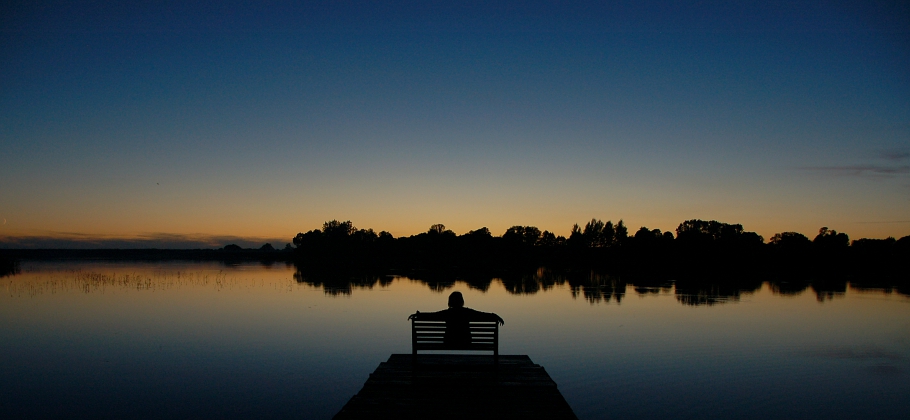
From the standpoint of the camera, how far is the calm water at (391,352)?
1190 centimetres

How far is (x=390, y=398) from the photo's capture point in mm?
8867

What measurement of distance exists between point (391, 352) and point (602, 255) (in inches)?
3891

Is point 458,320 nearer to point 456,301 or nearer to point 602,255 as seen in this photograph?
point 456,301

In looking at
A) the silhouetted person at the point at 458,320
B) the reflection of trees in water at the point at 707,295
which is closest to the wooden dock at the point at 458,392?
the silhouetted person at the point at 458,320

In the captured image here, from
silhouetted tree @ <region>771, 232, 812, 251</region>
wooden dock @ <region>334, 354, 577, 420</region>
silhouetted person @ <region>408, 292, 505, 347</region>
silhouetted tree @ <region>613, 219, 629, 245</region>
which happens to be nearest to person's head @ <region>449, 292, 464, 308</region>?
silhouetted person @ <region>408, 292, 505, 347</region>

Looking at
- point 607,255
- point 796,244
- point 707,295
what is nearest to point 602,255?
point 607,255

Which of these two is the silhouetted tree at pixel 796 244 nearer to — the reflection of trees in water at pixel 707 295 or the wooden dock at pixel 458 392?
the reflection of trees in water at pixel 707 295

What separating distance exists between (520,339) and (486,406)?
37.4ft

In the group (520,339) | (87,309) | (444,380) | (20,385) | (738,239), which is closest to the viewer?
(444,380)

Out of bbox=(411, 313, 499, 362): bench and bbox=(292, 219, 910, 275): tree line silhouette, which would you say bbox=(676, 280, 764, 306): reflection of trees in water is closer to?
bbox=(411, 313, 499, 362): bench

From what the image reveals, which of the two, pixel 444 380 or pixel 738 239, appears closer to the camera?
pixel 444 380

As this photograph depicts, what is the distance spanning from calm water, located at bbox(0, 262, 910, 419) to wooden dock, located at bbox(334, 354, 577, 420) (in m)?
1.73

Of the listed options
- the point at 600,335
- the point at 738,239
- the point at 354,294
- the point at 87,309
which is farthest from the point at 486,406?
the point at 738,239

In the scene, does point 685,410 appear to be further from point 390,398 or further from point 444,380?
point 390,398
